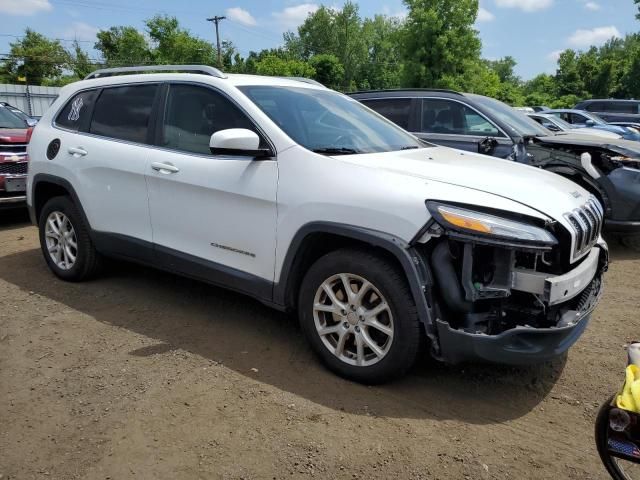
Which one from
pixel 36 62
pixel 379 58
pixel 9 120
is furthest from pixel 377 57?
pixel 9 120

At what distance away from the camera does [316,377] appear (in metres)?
3.28

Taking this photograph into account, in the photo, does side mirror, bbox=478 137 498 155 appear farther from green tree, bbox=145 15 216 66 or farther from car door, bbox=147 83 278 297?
green tree, bbox=145 15 216 66

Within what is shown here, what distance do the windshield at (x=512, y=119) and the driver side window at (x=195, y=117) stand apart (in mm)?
4407

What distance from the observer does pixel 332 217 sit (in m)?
3.08

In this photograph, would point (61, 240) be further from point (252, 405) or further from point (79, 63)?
point (79, 63)

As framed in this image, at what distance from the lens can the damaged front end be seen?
2.70m

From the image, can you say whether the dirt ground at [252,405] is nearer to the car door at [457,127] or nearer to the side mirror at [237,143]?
the side mirror at [237,143]

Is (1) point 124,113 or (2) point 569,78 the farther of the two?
(2) point 569,78

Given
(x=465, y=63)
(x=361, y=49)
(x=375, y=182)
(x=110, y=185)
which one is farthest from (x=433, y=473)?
(x=361, y=49)

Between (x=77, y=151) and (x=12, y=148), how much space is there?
Result: 11.2ft

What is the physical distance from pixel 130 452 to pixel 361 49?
3049 inches

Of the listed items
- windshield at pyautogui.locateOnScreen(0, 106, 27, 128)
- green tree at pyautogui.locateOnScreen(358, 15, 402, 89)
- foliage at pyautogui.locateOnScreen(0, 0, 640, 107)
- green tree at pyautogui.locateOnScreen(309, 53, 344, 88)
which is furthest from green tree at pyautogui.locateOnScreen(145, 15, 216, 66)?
windshield at pyautogui.locateOnScreen(0, 106, 27, 128)

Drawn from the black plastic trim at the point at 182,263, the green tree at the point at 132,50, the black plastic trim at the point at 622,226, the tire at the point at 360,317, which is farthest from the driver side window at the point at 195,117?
the green tree at the point at 132,50

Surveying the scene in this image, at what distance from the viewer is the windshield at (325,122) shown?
3535 millimetres
